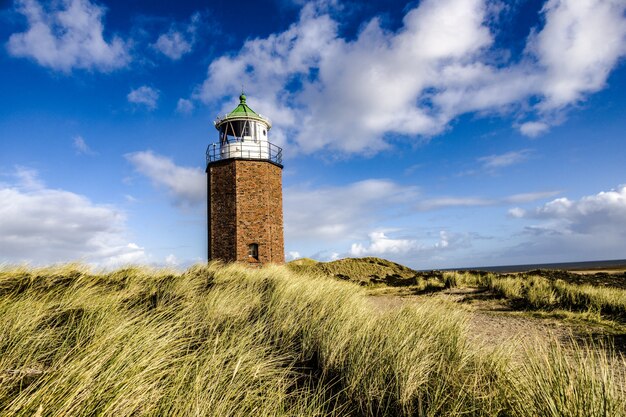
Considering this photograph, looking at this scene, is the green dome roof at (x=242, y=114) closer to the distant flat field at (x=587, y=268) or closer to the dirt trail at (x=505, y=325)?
the dirt trail at (x=505, y=325)

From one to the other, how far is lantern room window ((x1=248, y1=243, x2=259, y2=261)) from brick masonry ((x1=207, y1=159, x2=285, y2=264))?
0.62 ft

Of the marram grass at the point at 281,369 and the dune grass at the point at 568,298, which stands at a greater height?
the marram grass at the point at 281,369

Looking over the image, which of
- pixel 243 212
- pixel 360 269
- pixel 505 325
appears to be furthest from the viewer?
pixel 360 269

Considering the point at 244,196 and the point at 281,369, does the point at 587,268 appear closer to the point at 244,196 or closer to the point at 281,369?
the point at 244,196

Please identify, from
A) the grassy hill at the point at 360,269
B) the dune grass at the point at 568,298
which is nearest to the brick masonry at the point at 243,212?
the grassy hill at the point at 360,269

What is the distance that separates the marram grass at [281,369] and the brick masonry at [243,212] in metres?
11.1

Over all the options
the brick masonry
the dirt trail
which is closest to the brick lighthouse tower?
the brick masonry

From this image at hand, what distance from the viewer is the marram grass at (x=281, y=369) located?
7.20 ft

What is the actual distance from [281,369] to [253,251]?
13672mm

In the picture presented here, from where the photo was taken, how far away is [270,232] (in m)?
16.9

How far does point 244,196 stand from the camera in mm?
16844

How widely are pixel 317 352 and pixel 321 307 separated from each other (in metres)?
1.76

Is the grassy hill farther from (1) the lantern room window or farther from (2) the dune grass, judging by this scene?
(2) the dune grass

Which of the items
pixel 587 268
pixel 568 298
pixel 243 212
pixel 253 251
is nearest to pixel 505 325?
pixel 568 298
